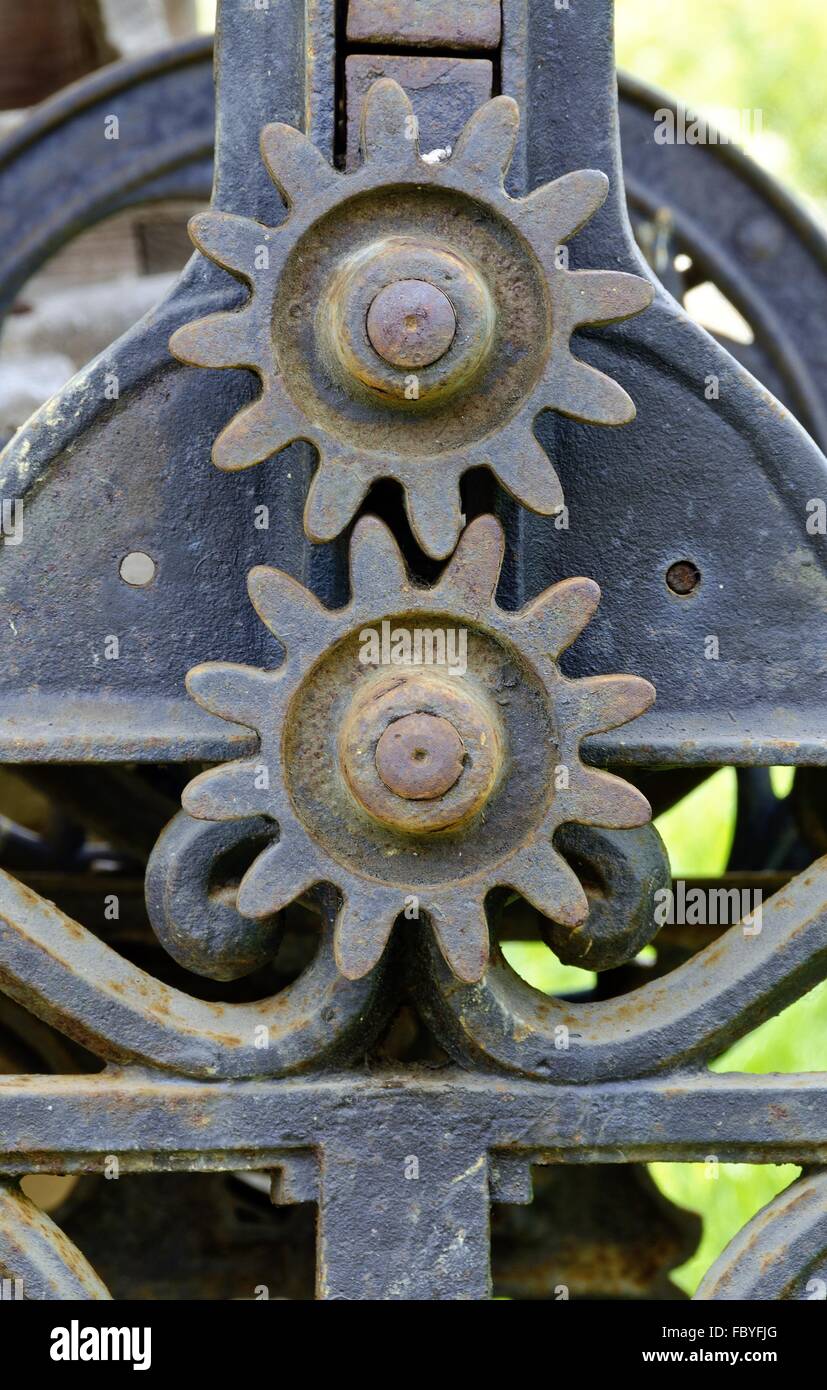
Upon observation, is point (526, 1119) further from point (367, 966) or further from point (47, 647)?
point (47, 647)

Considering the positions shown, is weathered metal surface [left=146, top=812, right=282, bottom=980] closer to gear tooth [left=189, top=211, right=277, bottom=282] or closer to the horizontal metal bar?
the horizontal metal bar

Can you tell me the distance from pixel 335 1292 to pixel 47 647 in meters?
0.67

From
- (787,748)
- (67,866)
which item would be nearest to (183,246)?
(67,866)

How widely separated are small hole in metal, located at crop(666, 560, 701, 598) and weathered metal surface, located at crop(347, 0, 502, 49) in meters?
0.54

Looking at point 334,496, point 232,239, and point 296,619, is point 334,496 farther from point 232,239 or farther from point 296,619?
point 232,239

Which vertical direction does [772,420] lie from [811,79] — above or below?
below

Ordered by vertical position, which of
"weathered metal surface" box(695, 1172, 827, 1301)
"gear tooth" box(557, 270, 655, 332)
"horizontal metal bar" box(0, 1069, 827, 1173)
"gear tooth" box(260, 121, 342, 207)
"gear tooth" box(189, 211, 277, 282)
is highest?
"gear tooth" box(260, 121, 342, 207)

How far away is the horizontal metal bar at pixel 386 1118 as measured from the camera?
4.77 feet

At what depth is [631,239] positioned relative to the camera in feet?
5.02

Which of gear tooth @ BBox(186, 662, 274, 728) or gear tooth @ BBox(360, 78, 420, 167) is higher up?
gear tooth @ BBox(360, 78, 420, 167)

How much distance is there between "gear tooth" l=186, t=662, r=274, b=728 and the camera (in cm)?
133

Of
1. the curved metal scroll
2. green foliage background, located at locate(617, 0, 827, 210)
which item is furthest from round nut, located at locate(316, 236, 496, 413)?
green foliage background, located at locate(617, 0, 827, 210)

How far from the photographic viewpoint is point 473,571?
134cm

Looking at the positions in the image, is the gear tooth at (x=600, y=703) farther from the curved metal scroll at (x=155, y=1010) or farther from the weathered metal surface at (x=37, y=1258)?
the weathered metal surface at (x=37, y=1258)
